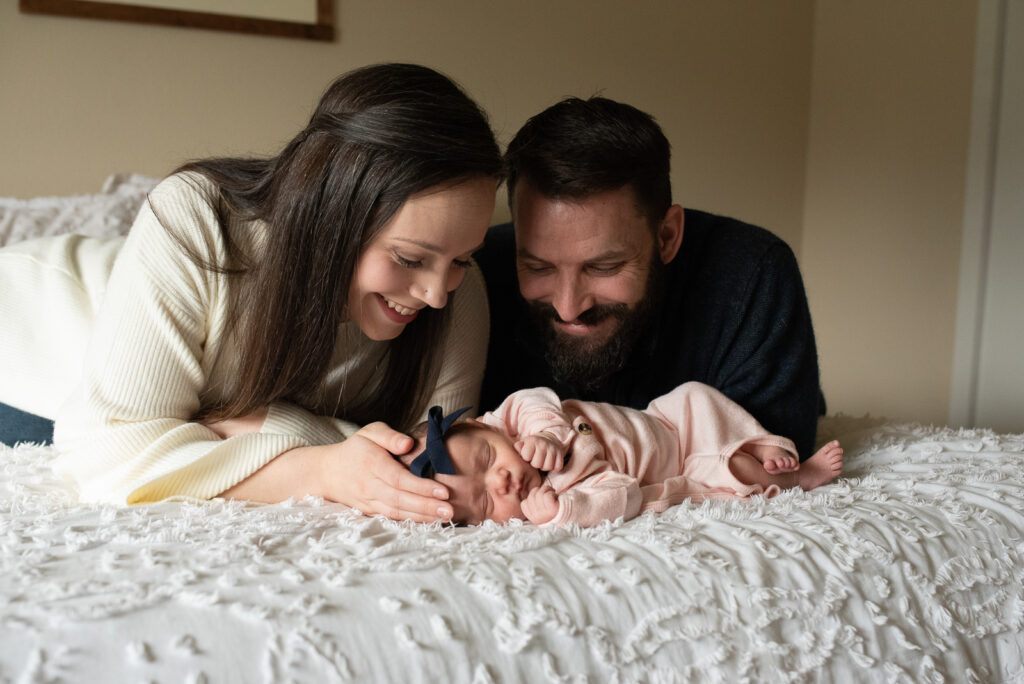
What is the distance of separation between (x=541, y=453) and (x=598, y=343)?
1.63ft

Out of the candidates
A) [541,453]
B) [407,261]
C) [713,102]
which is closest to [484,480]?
[541,453]

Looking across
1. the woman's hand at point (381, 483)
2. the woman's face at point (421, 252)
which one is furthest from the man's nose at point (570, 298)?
the woman's hand at point (381, 483)

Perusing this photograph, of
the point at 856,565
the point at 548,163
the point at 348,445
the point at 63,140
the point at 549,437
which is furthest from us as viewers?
the point at 63,140

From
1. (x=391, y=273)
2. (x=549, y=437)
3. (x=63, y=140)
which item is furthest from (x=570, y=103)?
(x=63, y=140)

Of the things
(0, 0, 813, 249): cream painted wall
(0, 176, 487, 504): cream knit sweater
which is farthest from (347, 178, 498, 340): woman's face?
(0, 0, 813, 249): cream painted wall

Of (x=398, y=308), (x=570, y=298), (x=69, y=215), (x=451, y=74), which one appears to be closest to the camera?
(x=398, y=308)

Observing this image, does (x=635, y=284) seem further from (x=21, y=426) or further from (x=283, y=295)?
(x=21, y=426)

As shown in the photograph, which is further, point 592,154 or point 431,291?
point 592,154

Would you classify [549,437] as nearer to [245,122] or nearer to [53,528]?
[53,528]

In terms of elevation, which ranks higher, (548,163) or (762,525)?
(548,163)

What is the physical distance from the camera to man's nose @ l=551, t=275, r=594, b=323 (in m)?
1.71

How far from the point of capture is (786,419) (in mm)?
1763

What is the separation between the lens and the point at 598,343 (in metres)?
1.82

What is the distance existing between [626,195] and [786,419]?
56 cm
